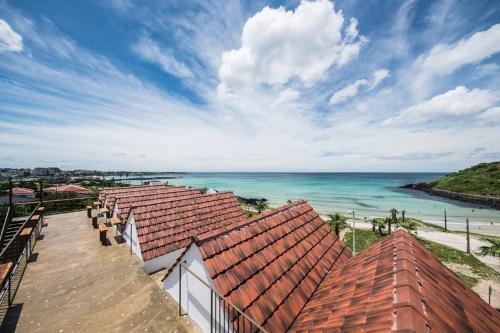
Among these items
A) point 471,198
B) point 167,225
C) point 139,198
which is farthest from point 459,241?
point 471,198

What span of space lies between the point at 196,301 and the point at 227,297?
87.9 inches

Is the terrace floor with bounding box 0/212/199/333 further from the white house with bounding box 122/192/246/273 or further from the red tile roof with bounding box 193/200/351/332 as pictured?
the red tile roof with bounding box 193/200/351/332

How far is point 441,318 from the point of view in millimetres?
3172

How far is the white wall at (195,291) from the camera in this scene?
17.3 feet

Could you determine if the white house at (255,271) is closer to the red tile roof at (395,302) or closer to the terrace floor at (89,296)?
the red tile roof at (395,302)

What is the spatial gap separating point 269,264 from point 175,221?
7453 millimetres

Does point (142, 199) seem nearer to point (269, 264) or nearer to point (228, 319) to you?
point (269, 264)

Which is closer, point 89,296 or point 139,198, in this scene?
point 89,296

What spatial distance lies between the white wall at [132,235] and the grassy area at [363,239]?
19.7 m

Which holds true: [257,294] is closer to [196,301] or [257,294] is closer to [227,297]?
[227,297]

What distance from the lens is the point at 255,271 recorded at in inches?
203

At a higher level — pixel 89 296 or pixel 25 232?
pixel 25 232

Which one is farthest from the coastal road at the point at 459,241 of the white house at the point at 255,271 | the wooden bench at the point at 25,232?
the wooden bench at the point at 25,232

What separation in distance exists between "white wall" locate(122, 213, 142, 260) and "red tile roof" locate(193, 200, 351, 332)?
678 centimetres
